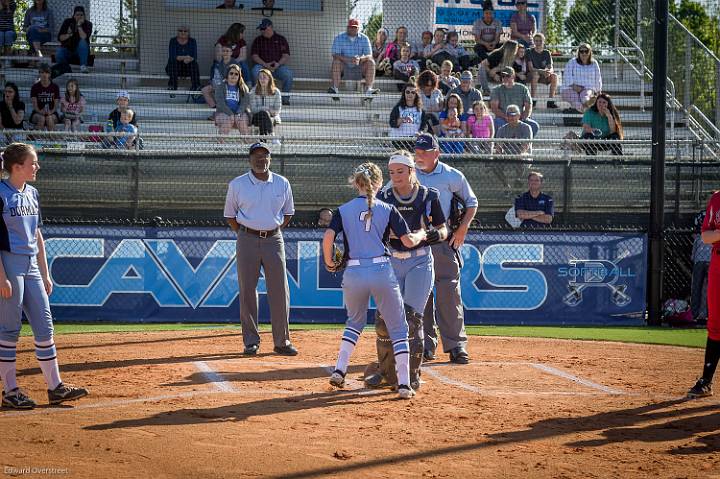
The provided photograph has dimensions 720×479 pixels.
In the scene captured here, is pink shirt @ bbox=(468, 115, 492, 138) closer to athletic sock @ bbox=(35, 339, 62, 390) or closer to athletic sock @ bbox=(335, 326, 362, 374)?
athletic sock @ bbox=(335, 326, 362, 374)

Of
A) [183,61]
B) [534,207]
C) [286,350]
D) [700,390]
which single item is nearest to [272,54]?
[183,61]

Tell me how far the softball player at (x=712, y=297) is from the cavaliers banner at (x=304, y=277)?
5623mm

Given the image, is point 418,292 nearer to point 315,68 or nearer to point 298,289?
point 298,289

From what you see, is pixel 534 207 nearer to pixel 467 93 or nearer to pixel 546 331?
pixel 546 331

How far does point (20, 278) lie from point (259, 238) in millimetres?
3662

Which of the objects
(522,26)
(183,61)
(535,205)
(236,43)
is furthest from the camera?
(522,26)

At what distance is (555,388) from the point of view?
8.98m

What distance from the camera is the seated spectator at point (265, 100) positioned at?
16969 mm

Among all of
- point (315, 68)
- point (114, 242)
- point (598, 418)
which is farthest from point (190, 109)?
point (598, 418)

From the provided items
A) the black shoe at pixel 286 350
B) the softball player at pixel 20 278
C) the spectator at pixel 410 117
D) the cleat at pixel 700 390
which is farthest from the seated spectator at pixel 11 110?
the cleat at pixel 700 390

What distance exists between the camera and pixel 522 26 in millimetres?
20688

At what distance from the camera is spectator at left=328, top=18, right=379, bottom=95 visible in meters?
19.5

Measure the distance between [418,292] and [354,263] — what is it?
76cm

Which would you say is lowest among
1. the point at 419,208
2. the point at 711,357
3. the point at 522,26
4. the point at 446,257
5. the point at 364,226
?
the point at 711,357
